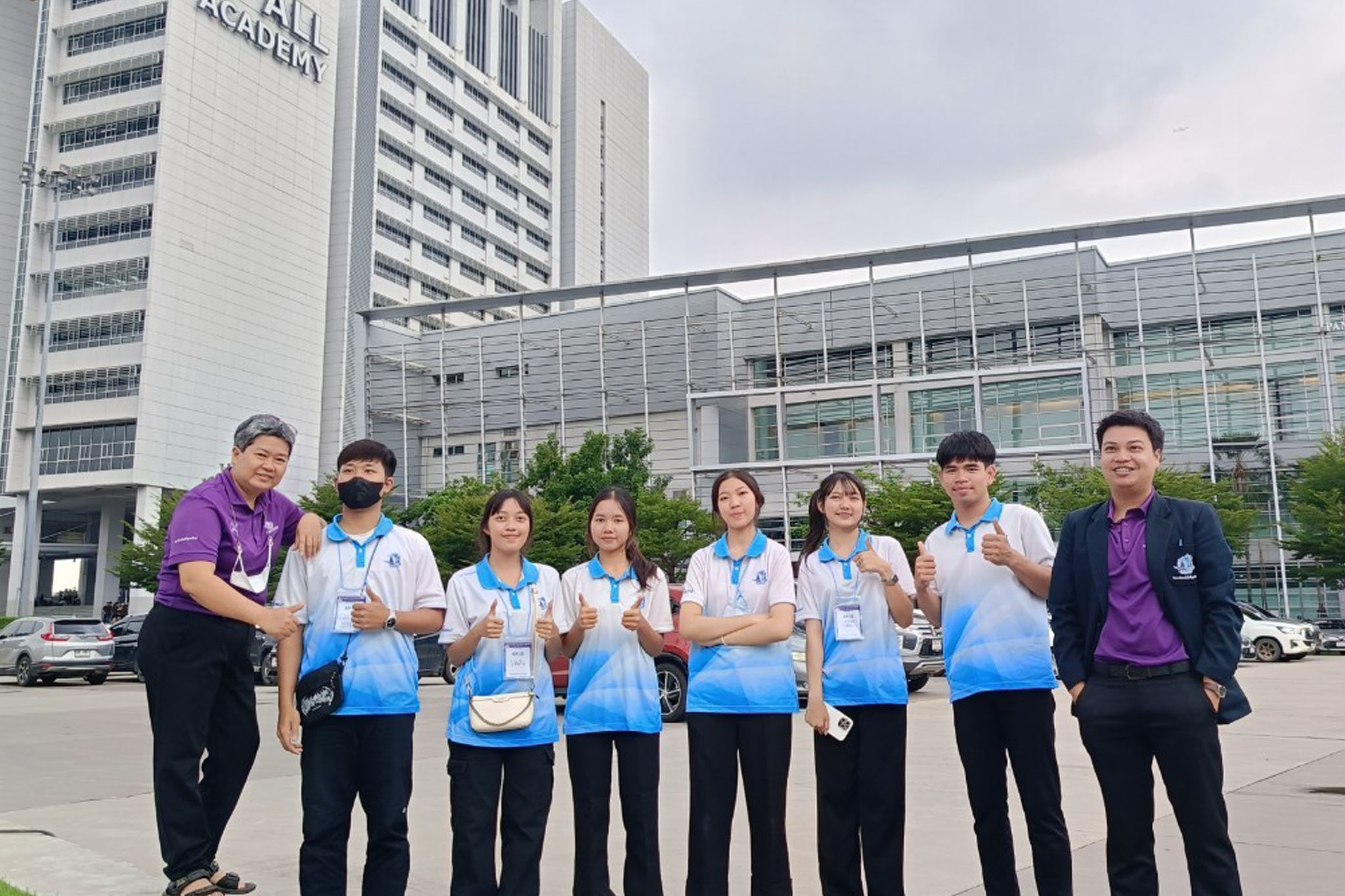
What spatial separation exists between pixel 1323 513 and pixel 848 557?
91.8 ft

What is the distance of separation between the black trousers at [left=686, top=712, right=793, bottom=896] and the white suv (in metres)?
19.8

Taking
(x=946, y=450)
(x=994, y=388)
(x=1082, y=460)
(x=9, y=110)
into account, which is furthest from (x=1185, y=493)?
(x=9, y=110)

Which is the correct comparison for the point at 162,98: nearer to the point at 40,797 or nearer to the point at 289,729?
the point at 40,797

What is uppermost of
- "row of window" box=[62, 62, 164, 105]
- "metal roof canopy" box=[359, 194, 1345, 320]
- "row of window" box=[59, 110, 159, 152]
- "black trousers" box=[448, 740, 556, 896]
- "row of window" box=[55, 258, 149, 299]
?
"row of window" box=[62, 62, 164, 105]

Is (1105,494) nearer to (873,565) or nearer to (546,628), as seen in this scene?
(873,565)

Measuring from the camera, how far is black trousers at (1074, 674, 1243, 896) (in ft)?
11.5

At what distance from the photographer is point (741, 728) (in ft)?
13.2

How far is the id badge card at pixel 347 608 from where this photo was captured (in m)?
3.91

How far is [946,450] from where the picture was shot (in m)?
4.29

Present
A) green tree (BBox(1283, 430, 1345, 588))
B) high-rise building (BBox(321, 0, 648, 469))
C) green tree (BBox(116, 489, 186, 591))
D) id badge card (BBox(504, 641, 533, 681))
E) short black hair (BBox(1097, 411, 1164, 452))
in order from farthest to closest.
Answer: high-rise building (BBox(321, 0, 648, 469))
green tree (BBox(116, 489, 186, 591))
green tree (BBox(1283, 430, 1345, 588))
id badge card (BBox(504, 641, 533, 681))
short black hair (BBox(1097, 411, 1164, 452))

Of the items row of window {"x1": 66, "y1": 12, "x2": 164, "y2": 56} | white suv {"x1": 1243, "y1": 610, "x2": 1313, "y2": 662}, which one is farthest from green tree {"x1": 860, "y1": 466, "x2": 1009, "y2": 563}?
row of window {"x1": 66, "y1": 12, "x2": 164, "y2": 56}

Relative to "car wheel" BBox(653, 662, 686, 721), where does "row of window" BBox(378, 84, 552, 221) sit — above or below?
above

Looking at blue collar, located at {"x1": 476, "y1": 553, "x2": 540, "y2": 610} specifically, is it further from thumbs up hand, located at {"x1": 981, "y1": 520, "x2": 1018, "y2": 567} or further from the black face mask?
thumbs up hand, located at {"x1": 981, "y1": 520, "x2": 1018, "y2": 567}

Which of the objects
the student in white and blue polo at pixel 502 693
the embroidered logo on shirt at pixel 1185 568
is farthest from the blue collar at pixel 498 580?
the embroidered logo on shirt at pixel 1185 568
